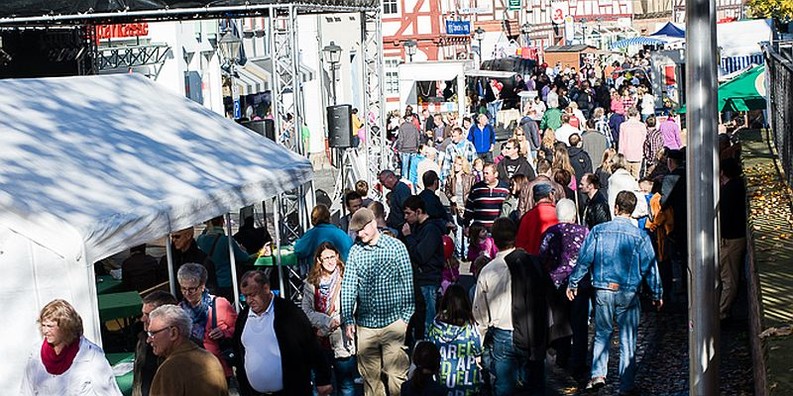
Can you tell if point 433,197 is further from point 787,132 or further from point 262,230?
point 787,132

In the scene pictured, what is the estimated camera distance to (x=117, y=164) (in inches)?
352

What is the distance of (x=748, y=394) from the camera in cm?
927

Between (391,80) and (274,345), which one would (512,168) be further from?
(391,80)

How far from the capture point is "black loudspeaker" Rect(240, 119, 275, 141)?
1457cm

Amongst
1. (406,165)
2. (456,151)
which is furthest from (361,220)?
(406,165)

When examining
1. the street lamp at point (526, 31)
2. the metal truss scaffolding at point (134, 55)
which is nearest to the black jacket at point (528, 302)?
the metal truss scaffolding at point (134, 55)

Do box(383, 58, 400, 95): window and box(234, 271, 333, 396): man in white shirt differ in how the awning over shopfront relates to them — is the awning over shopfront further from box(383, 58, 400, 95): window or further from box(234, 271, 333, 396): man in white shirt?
box(234, 271, 333, 396): man in white shirt

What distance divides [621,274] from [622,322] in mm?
414

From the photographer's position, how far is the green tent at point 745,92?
20391 mm

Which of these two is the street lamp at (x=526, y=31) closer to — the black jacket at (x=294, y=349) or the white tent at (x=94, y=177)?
the white tent at (x=94, y=177)

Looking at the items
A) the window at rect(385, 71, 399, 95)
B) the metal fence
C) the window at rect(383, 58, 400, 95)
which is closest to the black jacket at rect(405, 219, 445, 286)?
the metal fence

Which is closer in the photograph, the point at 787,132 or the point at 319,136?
the point at 787,132

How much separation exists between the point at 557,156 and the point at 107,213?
838 cm

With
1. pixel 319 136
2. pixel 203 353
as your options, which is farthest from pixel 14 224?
pixel 319 136
